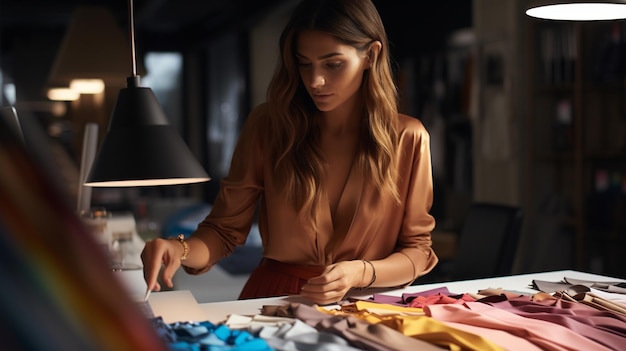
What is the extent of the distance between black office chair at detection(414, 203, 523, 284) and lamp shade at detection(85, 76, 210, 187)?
1.58m

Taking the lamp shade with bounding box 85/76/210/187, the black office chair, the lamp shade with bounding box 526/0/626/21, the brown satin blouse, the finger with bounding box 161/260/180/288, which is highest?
the lamp shade with bounding box 526/0/626/21

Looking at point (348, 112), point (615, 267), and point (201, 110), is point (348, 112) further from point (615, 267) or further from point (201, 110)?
point (201, 110)

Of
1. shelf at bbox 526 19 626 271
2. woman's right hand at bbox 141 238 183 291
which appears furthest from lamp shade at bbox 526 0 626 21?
shelf at bbox 526 19 626 271

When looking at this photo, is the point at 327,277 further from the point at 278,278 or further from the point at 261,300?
the point at 278,278

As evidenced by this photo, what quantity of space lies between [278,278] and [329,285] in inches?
19.8

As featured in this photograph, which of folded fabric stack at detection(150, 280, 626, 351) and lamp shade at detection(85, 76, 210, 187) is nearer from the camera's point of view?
folded fabric stack at detection(150, 280, 626, 351)

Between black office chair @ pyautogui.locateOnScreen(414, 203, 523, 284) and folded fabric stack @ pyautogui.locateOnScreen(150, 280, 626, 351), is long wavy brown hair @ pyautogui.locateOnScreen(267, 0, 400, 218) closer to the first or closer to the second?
folded fabric stack @ pyautogui.locateOnScreen(150, 280, 626, 351)

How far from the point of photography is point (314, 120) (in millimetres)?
2256

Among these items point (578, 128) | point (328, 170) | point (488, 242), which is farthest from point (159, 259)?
point (578, 128)

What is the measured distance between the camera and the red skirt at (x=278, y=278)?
7.05 feet

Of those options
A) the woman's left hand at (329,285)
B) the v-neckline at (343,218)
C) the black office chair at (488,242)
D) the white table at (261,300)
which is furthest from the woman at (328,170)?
the black office chair at (488,242)

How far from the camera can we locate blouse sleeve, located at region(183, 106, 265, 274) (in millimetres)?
2207

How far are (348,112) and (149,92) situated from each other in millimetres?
765

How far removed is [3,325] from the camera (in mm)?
301
